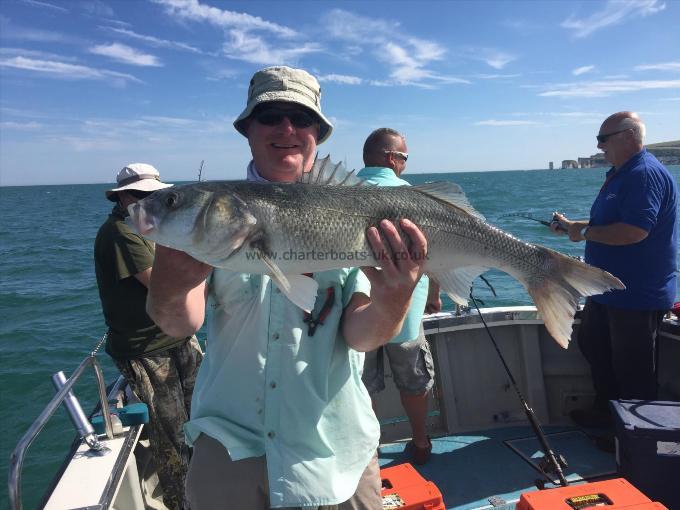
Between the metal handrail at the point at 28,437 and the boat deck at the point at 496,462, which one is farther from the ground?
the metal handrail at the point at 28,437

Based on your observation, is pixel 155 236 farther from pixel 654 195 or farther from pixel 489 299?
pixel 489 299

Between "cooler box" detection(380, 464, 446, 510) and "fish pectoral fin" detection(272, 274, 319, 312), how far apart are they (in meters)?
2.14

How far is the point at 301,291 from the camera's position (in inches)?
93.2

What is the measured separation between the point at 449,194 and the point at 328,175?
808 millimetres

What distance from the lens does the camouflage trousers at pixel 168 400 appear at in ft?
14.6

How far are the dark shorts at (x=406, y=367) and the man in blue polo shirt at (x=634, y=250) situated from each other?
2.04 meters

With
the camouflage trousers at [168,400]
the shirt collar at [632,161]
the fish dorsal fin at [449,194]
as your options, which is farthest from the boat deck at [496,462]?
the shirt collar at [632,161]

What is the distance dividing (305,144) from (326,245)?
0.65 metres

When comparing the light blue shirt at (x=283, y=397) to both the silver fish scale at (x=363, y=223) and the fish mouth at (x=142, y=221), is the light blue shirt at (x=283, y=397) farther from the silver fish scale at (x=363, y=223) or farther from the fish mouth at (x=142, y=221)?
the fish mouth at (x=142, y=221)

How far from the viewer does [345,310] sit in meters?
2.65

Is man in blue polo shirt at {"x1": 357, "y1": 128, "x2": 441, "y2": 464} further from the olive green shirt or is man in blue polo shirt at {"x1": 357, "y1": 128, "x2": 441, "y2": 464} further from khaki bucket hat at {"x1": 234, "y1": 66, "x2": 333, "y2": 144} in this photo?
the olive green shirt

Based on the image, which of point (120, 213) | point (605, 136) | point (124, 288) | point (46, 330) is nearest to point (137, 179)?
point (120, 213)

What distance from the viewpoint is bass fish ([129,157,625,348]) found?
2.43 meters

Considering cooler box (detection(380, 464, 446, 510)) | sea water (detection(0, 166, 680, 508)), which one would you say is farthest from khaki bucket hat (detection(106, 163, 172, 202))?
sea water (detection(0, 166, 680, 508))
